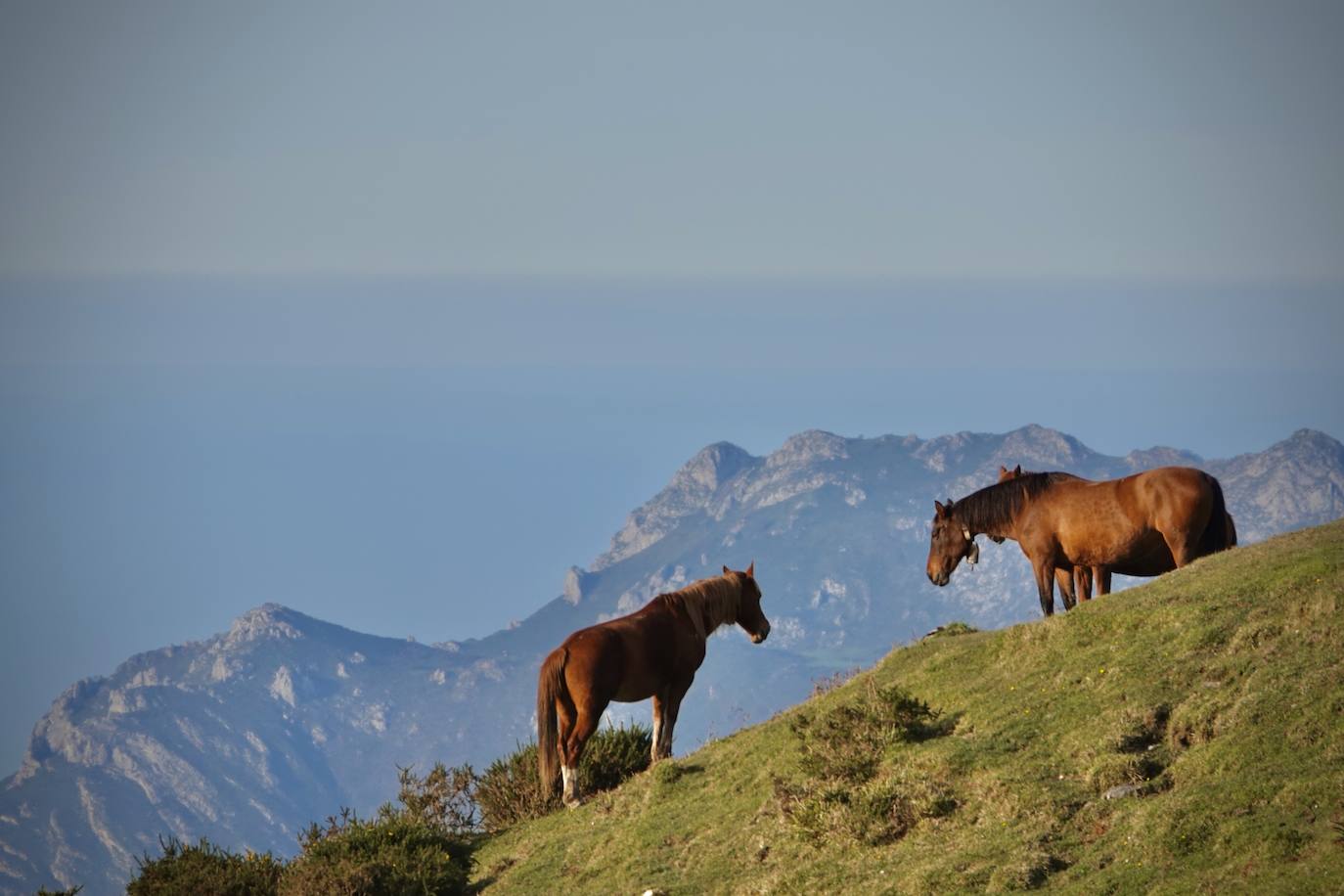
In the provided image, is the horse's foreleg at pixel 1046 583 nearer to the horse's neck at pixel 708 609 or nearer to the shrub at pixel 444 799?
the horse's neck at pixel 708 609

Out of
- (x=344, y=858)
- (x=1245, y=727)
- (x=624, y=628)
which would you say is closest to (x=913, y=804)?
(x=1245, y=727)

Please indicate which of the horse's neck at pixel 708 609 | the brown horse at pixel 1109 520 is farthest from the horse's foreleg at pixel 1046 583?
the horse's neck at pixel 708 609

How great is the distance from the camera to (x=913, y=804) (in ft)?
58.6

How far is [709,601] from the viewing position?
24891mm

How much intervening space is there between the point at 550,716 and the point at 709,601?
130 inches

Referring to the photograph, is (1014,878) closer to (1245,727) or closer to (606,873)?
(1245,727)

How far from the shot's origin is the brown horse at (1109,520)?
2398 centimetres

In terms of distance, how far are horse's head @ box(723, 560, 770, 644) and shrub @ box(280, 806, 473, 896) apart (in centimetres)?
546

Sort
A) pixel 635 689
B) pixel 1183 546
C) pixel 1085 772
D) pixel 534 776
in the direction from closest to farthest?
pixel 1085 772
pixel 635 689
pixel 1183 546
pixel 534 776

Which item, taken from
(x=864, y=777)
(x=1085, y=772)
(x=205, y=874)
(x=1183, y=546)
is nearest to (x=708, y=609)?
(x=864, y=777)

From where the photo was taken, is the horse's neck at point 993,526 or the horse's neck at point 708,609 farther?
the horse's neck at point 993,526

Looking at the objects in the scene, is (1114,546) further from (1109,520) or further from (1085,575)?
(1085,575)

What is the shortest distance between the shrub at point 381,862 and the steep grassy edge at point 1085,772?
57cm

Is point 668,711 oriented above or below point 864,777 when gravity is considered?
above
